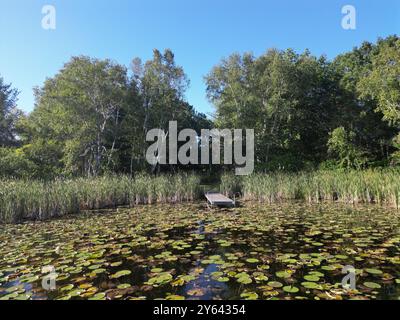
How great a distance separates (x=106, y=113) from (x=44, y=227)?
9648mm

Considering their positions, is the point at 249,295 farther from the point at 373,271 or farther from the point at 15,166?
the point at 15,166

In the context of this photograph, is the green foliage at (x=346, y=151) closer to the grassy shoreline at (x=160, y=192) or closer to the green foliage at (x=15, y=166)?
the grassy shoreline at (x=160, y=192)

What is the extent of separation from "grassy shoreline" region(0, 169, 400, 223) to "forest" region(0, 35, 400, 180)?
4439 mm

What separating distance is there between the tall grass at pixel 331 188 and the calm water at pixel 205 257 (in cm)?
225

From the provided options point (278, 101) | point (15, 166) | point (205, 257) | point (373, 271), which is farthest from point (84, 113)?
point (373, 271)

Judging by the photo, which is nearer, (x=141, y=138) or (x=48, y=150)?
(x=48, y=150)

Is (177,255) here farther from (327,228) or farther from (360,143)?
(360,143)

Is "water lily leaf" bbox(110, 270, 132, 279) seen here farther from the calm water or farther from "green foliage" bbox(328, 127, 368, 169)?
"green foliage" bbox(328, 127, 368, 169)

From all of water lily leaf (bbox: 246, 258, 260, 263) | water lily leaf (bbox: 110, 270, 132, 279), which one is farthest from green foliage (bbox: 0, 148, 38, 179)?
water lily leaf (bbox: 246, 258, 260, 263)

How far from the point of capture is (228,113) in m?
15.6

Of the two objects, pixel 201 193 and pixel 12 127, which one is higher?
pixel 12 127

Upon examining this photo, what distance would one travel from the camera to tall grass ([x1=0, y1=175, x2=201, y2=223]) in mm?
6961
